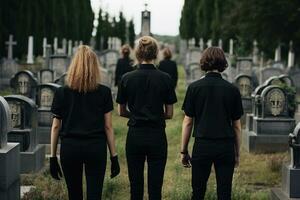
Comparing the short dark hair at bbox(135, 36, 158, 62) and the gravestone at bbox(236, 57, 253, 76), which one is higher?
the gravestone at bbox(236, 57, 253, 76)

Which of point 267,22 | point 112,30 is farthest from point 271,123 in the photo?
point 112,30

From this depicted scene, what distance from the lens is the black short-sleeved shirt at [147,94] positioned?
20.5ft

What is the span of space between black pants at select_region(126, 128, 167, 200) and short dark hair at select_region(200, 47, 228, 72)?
0.76 m

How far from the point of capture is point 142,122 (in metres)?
6.24

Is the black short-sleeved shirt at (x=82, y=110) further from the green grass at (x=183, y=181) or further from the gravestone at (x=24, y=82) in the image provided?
the gravestone at (x=24, y=82)

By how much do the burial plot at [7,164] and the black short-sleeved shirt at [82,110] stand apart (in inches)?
42.0

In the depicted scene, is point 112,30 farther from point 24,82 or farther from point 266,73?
point 24,82

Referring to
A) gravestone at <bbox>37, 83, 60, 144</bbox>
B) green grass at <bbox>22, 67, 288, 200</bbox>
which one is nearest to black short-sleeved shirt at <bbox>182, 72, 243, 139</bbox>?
green grass at <bbox>22, 67, 288, 200</bbox>

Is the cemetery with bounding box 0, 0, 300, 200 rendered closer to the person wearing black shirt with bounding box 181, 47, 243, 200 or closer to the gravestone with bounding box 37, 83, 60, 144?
the gravestone with bounding box 37, 83, 60, 144

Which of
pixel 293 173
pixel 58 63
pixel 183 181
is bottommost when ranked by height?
pixel 183 181

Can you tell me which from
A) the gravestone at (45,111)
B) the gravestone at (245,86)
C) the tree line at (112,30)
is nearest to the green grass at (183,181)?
the gravestone at (45,111)

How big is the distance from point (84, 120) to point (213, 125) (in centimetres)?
114


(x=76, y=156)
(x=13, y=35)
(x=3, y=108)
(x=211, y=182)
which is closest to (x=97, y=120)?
(x=76, y=156)

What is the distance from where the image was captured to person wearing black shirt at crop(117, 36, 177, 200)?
622cm
